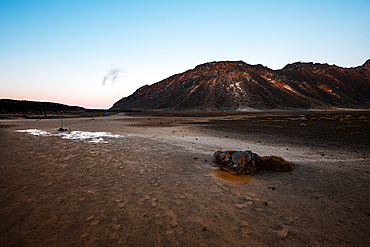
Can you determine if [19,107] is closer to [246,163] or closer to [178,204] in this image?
[178,204]

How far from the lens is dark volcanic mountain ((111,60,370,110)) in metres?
120

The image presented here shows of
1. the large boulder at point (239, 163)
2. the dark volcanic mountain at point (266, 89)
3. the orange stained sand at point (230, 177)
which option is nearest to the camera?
the orange stained sand at point (230, 177)

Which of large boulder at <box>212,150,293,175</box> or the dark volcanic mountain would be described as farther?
the dark volcanic mountain

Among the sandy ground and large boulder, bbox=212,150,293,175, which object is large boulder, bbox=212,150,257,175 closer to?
large boulder, bbox=212,150,293,175

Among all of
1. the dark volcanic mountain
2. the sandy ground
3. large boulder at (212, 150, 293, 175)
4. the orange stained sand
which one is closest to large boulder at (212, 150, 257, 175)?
large boulder at (212, 150, 293, 175)

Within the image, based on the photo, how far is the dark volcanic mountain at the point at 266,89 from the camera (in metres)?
120

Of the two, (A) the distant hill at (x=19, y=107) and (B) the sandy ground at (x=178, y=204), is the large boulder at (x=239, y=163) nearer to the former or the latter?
(B) the sandy ground at (x=178, y=204)

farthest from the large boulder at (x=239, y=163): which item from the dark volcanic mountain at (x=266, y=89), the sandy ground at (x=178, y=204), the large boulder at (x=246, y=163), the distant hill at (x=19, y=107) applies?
the dark volcanic mountain at (x=266, y=89)

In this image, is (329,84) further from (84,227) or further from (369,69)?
(84,227)

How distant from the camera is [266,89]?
128 m

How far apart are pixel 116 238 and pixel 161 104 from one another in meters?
159

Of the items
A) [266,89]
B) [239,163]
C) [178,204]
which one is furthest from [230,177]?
[266,89]

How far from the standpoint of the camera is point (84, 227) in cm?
376

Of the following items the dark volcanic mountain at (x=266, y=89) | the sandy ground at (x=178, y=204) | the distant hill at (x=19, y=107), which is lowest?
the sandy ground at (x=178, y=204)
